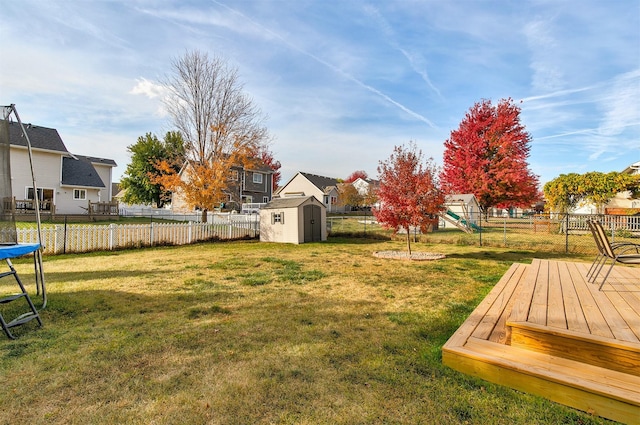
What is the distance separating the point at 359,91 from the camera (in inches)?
667

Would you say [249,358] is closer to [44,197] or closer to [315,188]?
[44,197]

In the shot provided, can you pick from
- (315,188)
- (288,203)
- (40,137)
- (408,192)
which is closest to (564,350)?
(408,192)

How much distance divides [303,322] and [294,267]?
4.01 m

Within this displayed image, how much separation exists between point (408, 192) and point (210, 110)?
12.7 m

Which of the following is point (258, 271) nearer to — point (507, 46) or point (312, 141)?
point (507, 46)

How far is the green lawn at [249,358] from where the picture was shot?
2.06 m

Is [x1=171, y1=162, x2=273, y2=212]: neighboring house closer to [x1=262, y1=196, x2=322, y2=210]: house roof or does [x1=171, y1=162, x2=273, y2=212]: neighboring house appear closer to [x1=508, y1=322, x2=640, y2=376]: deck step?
[x1=262, y1=196, x2=322, y2=210]: house roof

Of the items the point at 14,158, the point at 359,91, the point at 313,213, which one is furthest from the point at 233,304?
the point at 14,158

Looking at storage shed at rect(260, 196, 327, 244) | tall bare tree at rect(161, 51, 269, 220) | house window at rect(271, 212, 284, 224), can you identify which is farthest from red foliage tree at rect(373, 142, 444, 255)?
tall bare tree at rect(161, 51, 269, 220)

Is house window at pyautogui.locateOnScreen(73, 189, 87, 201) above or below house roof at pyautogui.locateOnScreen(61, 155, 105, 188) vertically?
below

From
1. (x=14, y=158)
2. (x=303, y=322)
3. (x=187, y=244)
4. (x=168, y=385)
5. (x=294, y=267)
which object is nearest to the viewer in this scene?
(x=168, y=385)

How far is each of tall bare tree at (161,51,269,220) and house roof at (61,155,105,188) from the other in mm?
13465

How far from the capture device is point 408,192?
9.89m

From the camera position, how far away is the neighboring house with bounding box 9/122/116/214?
69.7 feet
